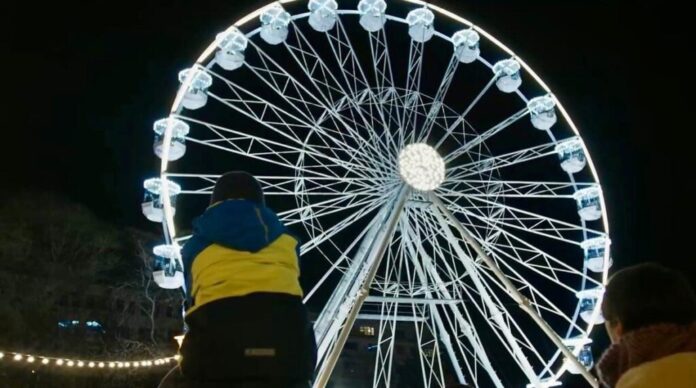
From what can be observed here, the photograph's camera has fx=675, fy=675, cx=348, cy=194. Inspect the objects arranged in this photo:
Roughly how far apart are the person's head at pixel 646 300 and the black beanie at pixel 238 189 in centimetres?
133

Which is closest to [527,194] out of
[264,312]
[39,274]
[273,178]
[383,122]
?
[383,122]

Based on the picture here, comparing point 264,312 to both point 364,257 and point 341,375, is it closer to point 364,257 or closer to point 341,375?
point 364,257

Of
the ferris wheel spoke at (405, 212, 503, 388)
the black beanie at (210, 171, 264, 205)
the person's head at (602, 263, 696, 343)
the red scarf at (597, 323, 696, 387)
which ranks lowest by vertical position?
the ferris wheel spoke at (405, 212, 503, 388)

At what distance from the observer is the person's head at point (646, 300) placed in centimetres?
194

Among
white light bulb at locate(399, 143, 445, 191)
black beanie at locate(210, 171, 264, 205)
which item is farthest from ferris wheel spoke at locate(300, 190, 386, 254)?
black beanie at locate(210, 171, 264, 205)

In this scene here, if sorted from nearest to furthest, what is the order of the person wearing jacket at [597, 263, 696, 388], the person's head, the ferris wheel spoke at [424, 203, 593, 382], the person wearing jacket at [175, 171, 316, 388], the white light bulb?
1. the person wearing jacket at [597, 263, 696, 388]
2. the person's head
3. the person wearing jacket at [175, 171, 316, 388]
4. the ferris wheel spoke at [424, 203, 593, 382]
5. the white light bulb

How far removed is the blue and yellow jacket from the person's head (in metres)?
1.06

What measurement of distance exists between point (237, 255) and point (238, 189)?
412 millimetres

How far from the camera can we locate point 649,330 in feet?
6.22

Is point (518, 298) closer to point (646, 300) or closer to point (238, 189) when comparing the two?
point (238, 189)

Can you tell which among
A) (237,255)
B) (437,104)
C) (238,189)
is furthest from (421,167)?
(237,255)

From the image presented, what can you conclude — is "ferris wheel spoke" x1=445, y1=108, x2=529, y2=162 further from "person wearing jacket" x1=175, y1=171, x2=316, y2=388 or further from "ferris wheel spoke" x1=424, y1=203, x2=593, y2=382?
"person wearing jacket" x1=175, y1=171, x2=316, y2=388

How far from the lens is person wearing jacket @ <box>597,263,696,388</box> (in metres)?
1.75

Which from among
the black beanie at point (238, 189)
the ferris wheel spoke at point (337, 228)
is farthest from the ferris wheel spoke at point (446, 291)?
the black beanie at point (238, 189)
